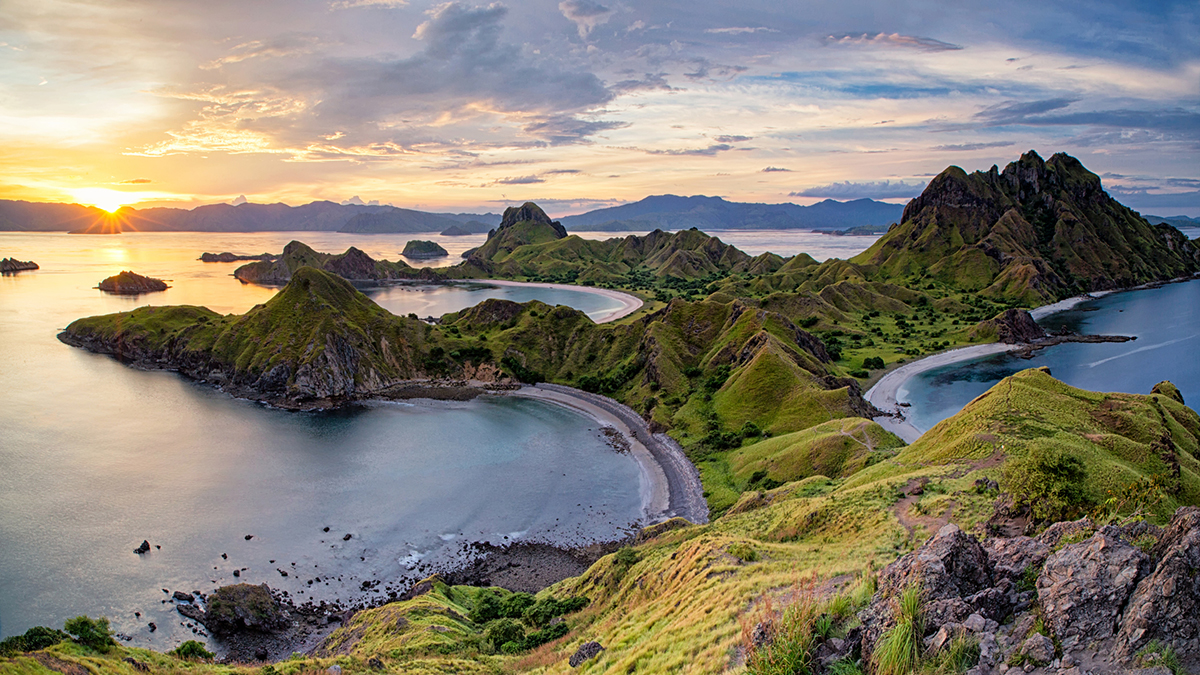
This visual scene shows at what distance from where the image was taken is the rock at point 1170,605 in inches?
490

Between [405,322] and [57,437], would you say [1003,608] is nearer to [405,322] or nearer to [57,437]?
[57,437]

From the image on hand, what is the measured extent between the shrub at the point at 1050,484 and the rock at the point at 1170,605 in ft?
55.3

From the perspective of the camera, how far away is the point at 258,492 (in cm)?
8238

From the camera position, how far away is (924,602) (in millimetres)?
16406

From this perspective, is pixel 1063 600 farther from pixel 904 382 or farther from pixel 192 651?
pixel 904 382

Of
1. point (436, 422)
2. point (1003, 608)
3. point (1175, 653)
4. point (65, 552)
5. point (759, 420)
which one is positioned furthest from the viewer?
point (436, 422)

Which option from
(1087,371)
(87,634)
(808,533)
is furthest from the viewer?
(1087,371)

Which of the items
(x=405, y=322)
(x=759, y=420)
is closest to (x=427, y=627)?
(x=759, y=420)

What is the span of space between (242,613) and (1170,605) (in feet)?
217

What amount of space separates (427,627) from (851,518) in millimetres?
29922

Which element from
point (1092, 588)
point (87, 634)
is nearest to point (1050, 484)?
point (1092, 588)

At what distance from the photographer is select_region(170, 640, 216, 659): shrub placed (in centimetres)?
4544

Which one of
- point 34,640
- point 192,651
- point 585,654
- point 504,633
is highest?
point 585,654

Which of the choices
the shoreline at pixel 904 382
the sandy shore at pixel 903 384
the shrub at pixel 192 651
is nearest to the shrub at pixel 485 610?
the shrub at pixel 192 651
